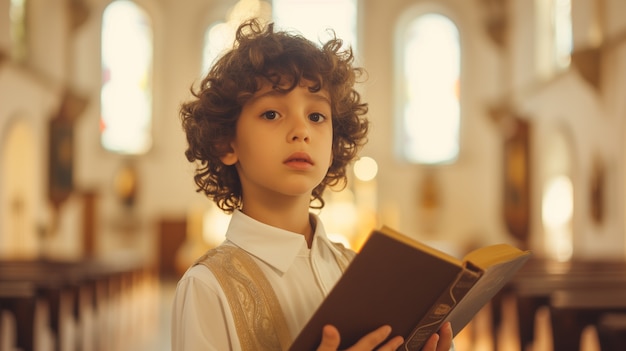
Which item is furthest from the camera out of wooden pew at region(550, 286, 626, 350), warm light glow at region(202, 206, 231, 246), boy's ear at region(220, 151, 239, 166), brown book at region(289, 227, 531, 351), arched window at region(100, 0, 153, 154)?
arched window at region(100, 0, 153, 154)

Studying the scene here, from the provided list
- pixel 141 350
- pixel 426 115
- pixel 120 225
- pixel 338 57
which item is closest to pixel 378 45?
pixel 426 115

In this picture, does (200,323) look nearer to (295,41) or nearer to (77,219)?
(295,41)

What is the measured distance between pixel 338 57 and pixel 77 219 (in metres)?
15.1

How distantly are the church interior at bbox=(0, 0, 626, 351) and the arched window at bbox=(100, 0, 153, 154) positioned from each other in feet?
0.12

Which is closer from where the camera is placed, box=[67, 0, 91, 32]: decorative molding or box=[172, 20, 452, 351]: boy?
box=[172, 20, 452, 351]: boy

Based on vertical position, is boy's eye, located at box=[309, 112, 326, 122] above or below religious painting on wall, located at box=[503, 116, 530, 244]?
above

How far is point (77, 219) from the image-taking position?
15.9 m

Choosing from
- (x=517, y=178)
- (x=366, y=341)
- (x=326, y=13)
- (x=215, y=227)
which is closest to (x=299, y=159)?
(x=366, y=341)

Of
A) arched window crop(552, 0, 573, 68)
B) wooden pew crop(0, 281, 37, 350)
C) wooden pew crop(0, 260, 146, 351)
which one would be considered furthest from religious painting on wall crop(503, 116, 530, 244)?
wooden pew crop(0, 281, 37, 350)

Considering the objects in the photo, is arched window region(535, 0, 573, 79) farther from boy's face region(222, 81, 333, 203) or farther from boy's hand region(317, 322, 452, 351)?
boy's hand region(317, 322, 452, 351)

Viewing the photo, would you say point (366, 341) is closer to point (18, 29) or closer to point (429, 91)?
point (18, 29)

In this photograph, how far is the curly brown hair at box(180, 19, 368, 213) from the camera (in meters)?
Result: 1.57

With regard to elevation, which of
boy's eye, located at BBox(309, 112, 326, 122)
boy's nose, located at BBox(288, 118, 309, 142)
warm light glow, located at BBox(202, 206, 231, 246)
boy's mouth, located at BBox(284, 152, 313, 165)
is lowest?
warm light glow, located at BBox(202, 206, 231, 246)

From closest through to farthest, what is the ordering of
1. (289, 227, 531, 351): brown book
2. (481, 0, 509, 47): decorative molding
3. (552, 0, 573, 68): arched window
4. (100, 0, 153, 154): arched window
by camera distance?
(289, 227, 531, 351): brown book < (552, 0, 573, 68): arched window < (481, 0, 509, 47): decorative molding < (100, 0, 153, 154): arched window
